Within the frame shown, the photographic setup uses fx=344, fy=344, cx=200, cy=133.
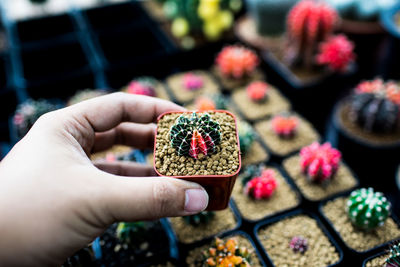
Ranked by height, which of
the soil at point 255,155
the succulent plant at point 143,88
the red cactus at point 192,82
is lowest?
the soil at point 255,155

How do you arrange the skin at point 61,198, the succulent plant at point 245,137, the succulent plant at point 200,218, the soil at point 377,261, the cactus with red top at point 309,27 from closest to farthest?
1. the skin at point 61,198
2. the soil at point 377,261
3. the succulent plant at point 200,218
4. the succulent plant at point 245,137
5. the cactus with red top at point 309,27

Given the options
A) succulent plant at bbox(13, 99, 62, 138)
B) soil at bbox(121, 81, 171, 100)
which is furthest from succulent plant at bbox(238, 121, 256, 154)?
succulent plant at bbox(13, 99, 62, 138)

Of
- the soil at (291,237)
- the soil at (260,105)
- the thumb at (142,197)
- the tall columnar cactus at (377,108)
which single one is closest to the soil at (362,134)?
the tall columnar cactus at (377,108)

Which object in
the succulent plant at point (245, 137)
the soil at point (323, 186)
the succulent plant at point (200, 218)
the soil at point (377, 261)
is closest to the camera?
the soil at point (377, 261)

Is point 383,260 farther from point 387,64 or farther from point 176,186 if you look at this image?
point 387,64

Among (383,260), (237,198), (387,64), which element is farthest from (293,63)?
(383,260)

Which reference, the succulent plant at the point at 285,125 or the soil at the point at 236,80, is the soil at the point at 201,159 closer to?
the succulent plant at the point at 285,125

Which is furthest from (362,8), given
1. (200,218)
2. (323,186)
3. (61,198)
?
(61,198)
